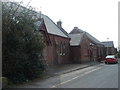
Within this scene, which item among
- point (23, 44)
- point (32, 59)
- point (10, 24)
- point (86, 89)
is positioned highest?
point (10, 24)

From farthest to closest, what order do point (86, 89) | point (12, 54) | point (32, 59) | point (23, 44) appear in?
point (32, 59), point (23, 44), point (12, 54), point (86, 89)

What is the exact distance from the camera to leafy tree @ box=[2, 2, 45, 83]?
14.3 meters

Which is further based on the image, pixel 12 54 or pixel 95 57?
pixel 95 57

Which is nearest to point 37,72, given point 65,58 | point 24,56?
point 24,56

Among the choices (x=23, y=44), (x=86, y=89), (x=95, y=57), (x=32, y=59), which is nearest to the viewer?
(x=86, y=89)

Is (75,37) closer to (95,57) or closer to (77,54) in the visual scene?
(77,54)

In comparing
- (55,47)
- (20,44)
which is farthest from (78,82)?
(55,47)

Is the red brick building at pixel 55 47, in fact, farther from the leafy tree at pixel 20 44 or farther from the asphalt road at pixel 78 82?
the asphalt road at pixel 78 82

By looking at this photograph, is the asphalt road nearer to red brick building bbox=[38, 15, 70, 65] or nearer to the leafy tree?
the leafy tree

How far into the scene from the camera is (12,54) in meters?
14.3

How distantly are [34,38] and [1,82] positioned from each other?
5277mm

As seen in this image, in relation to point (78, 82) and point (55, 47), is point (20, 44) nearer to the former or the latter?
point (78, 82)

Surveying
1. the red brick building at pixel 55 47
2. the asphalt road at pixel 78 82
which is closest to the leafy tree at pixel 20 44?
the asphalt road at pixel 78 82

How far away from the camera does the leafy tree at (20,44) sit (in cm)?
1432
